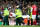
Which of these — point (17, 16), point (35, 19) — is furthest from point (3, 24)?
point (35, 19)

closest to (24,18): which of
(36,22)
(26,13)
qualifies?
(26,13)

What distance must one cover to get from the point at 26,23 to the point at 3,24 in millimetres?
752

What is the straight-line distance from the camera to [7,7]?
3.40 metres

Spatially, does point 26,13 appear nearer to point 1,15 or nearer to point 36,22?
point 36,22

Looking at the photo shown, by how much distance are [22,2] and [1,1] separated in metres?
0.69

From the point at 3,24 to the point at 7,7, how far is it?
571mm

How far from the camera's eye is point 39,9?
11.1ft

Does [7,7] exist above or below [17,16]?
above

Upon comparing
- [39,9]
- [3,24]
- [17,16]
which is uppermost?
[39,9]

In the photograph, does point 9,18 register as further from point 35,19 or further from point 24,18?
point 35,19

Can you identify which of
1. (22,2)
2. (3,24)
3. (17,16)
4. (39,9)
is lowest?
(3,24)

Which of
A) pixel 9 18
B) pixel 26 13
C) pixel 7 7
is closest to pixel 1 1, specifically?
pixel 7 7

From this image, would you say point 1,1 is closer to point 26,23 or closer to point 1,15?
point 1,15

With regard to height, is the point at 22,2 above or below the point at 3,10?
above
